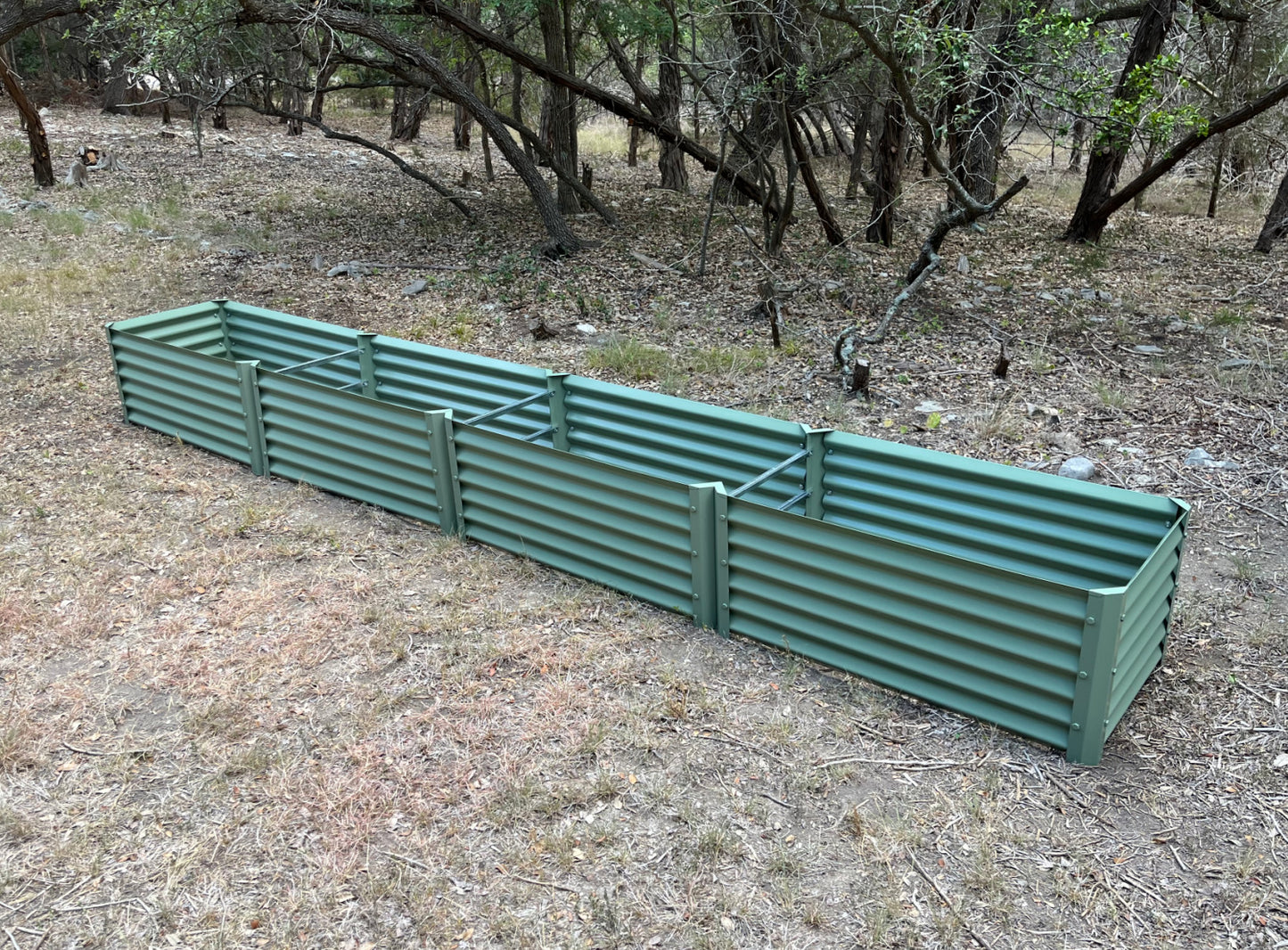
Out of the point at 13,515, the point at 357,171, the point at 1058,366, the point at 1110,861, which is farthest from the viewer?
the point at 357,171

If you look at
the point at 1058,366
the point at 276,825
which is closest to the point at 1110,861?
the point at 276,825

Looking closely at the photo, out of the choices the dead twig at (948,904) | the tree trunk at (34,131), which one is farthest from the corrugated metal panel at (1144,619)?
A: the tree trunk at (34,131)

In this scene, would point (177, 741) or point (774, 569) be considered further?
point (774, 569)

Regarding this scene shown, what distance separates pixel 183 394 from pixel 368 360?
4.40ft

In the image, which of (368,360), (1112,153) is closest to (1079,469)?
(368,360)

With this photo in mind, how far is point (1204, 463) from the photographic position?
6770 millimetres

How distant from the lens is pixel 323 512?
21.2 feet

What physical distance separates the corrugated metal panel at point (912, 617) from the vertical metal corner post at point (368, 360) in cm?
364

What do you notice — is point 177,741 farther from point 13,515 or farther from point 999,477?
point 999,477

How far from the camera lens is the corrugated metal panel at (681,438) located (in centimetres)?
554

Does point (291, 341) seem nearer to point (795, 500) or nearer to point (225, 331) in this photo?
point (225, 331)

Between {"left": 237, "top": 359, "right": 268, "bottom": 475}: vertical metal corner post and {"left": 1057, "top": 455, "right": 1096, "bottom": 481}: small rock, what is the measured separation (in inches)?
204

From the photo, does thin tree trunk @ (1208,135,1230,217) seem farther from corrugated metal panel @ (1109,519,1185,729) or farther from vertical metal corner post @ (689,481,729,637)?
vertical metal corner post @ (689,481,729,637)

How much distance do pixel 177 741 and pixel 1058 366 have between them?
713 cm
